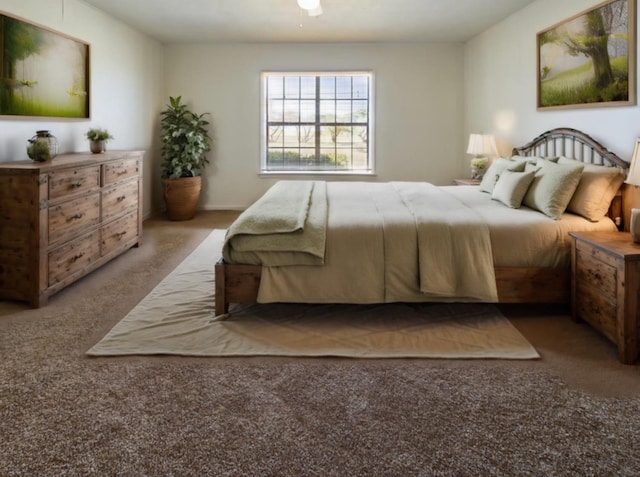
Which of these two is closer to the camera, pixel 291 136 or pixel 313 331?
pixel 313 331

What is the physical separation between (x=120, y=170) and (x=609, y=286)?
13.4ft

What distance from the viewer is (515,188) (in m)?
3.68

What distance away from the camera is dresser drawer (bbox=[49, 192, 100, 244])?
3.49 m

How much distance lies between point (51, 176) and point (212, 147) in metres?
4.01

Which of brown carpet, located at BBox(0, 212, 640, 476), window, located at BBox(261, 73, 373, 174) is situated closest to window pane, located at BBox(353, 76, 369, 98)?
window, located at BBox(261, 73, 373, 174)

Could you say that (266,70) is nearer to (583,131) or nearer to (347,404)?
(583,131)

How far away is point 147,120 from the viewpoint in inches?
266

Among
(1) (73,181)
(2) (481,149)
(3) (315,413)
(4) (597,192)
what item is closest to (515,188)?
(4) (597,192)

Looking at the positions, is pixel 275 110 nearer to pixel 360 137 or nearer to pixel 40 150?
pixel 360 137

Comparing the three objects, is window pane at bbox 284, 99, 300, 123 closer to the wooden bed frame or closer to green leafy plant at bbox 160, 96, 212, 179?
green leafy plant at bbox 160, 96, 212, 179

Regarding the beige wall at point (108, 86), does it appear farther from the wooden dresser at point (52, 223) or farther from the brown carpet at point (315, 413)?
the brown carpet at point (315, 413)

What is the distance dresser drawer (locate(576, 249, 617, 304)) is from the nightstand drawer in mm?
38

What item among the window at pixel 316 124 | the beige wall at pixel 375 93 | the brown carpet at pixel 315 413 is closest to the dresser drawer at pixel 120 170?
the brown carpet at pixel 315 413

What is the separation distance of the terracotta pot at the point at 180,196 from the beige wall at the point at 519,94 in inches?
156
